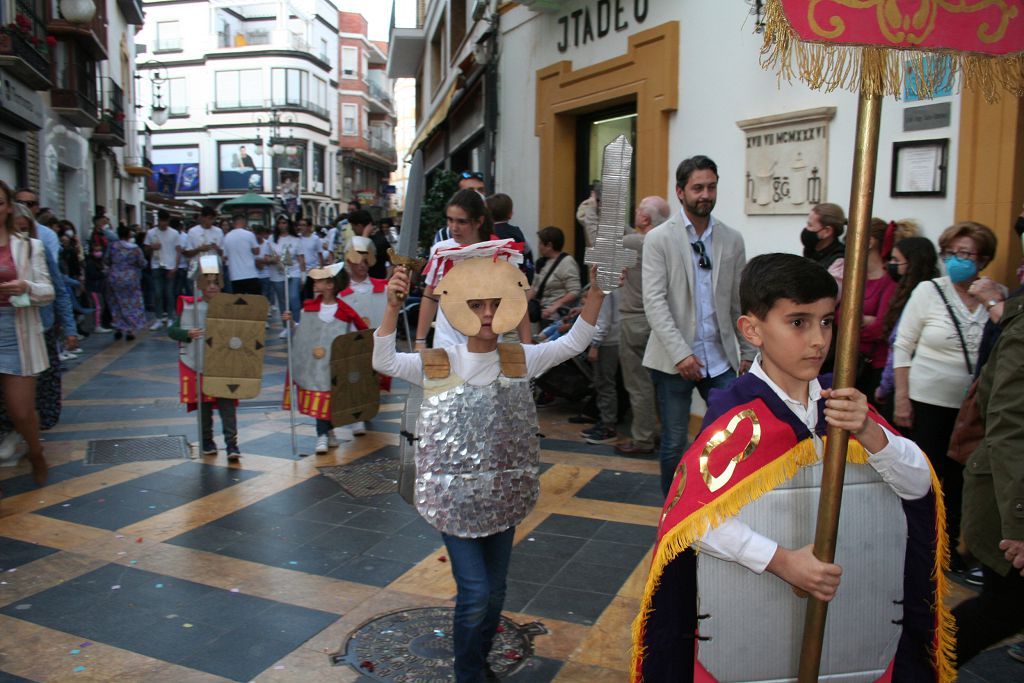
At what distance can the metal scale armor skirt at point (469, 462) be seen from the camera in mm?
2963

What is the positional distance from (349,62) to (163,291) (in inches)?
2271

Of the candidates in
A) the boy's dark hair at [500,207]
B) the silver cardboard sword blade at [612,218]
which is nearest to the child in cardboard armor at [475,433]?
the silver cardboard sword blade at [612,218]

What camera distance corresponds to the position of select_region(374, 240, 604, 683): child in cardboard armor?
2.96 metres

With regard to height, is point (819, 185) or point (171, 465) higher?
point (819, 185)

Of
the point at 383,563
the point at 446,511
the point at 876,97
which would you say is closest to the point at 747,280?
the point at 876,97

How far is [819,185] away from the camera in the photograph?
632 centimetres

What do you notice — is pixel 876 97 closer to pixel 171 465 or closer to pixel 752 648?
pixel 752 648

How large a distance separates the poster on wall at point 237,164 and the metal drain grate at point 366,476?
191 ft

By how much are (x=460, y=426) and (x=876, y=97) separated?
164cm

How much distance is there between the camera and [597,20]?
29.9 ft

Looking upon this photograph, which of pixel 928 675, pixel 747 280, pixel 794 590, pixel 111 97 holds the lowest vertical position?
pixel 928 675

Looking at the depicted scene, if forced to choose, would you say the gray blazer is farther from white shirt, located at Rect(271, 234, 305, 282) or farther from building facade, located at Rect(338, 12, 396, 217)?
building facade, located at Rect(338, 12, 396, 217)

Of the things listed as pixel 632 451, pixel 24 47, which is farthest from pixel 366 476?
pixel 24 47

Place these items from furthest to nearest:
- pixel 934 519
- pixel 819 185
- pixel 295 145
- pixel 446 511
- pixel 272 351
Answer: pixel 295 145
pixel 272 351
pixel 819 185
pixel 446 511
pixel 934 519
